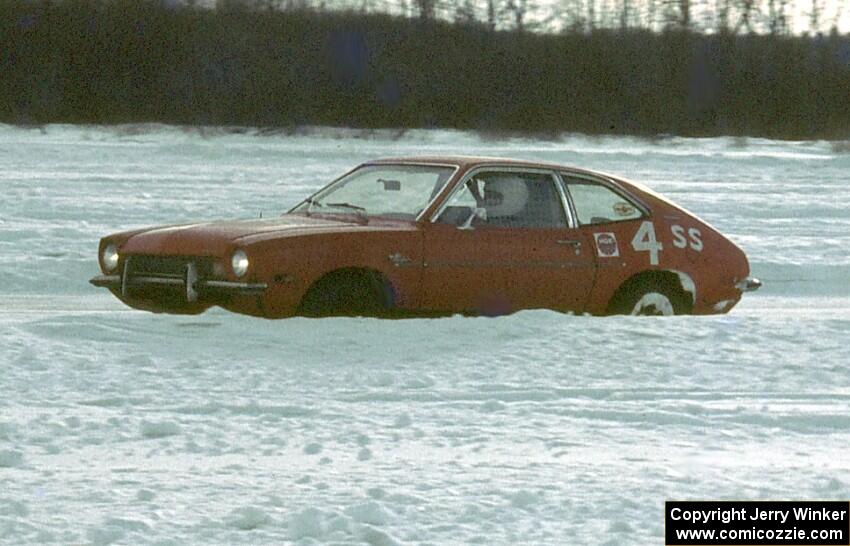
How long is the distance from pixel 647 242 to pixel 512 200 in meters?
0.90

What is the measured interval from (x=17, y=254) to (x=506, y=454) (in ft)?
30.6

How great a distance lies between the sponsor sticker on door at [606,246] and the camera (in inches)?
412

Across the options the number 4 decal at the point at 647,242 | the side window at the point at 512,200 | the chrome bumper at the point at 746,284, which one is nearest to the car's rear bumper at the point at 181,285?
the side window at the point at 512,200

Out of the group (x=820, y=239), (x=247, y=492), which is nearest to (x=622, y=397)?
(x=247, y=492)

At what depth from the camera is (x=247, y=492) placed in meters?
5.88

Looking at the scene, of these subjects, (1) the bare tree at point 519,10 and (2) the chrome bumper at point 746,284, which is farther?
(1) the bare tree at point 519,10

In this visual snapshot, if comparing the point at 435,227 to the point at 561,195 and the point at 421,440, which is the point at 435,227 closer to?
the point at 561,195

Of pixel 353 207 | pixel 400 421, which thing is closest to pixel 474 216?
pixel 353 207

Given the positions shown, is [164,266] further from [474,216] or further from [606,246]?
[606,246]

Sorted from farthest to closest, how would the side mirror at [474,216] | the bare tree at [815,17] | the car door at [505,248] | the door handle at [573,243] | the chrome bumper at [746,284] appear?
the bare tree at [815,17] → the chrome bumper at [746,284] → the door handle at [573,243] → the side mirror at [474,216] → the car door at [505,248]

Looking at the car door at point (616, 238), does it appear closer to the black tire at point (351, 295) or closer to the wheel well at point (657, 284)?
the wheel well at point (657, 284)

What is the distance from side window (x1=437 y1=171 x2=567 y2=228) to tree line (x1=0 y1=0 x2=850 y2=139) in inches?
1338

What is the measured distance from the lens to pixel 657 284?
424 inches

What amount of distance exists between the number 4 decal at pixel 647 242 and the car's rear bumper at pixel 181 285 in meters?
2.50
